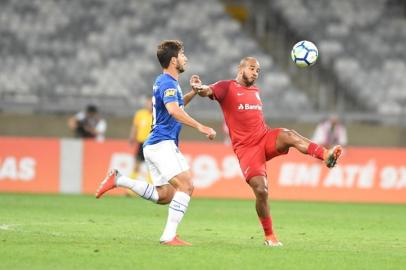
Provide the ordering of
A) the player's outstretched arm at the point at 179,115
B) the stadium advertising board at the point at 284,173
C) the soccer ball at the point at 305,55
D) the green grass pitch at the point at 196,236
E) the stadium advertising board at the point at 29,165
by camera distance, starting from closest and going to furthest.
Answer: the green grass pitch at the point at 196,236 → the player's outstretched arm at the point at 179,115 → the soccer ball at the point at 305,55 → the stadium advertising board at the point at 29,165 → the stadium advertising board at the point at 284,173

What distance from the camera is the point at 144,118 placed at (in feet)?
73.2

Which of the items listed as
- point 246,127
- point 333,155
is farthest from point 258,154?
point 333,155

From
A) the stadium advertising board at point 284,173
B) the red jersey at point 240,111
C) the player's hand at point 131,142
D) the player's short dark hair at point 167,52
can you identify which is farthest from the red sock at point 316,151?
the stadium advertising board at point 284,173

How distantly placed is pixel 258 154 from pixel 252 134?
28 centimetres

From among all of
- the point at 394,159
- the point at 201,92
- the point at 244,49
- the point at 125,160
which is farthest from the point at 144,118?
the point at 201,92

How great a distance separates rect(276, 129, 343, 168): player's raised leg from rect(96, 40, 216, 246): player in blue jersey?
122cm

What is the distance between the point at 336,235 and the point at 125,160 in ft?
34.3

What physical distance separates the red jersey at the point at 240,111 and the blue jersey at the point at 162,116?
94 cm

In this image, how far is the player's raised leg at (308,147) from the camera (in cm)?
1117

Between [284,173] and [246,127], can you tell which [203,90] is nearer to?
[246,127]

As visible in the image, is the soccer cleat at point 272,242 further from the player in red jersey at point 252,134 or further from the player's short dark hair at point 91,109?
the player's short dark hair at point 91,109

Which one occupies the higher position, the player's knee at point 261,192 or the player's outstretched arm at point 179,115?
the player's outstretched arm at point 179,115

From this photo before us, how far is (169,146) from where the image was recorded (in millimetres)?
11398

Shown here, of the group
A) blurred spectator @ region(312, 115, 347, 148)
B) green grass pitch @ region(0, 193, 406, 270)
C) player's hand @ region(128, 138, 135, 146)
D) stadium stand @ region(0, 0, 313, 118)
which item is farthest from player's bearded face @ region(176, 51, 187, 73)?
stadium stand @ region(0, 0, 313, 118)
